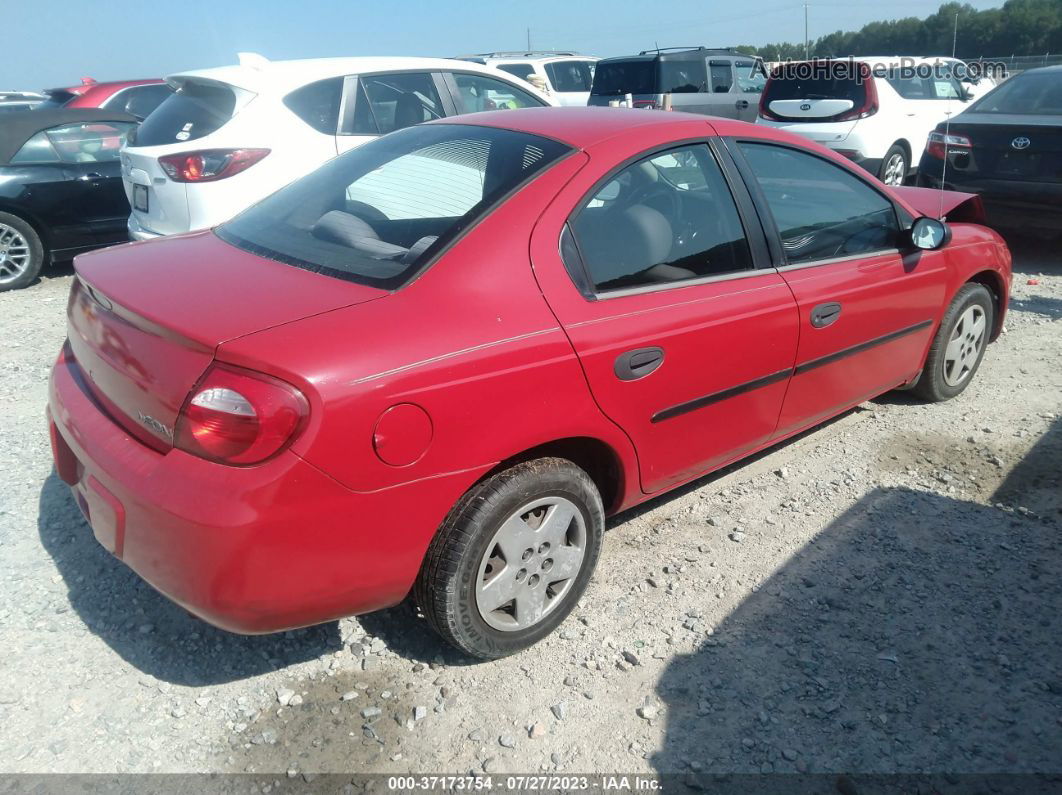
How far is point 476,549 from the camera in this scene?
2.48 metres

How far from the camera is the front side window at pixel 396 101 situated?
6.20 meters

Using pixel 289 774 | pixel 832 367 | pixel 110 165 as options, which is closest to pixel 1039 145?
pixel 832 367

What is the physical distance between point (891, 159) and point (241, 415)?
9700 mm

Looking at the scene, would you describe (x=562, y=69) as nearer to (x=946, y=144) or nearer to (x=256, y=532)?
(x=946, y=144)

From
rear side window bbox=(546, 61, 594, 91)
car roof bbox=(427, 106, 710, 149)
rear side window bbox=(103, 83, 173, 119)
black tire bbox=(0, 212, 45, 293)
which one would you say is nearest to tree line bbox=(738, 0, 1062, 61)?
rear side window bbox=(546, 61, 594, 91)

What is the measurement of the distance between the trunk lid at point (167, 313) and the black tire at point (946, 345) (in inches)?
123

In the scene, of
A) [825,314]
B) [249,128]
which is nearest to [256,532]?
[825,314]

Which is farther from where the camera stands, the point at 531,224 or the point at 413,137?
the point at 413,137

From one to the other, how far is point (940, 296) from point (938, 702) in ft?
7.22

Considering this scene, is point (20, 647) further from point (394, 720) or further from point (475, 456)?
point (475, 456)

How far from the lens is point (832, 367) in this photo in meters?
3.57

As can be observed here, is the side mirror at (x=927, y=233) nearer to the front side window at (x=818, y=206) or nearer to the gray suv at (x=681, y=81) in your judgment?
the front side window at (x=818, y=206)

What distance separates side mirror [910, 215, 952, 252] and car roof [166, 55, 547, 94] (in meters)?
4.05

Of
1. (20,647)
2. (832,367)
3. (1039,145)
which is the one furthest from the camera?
(1039,145)
